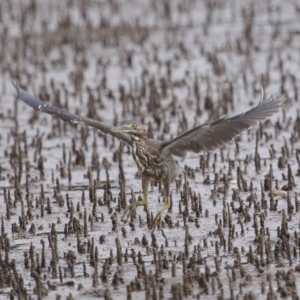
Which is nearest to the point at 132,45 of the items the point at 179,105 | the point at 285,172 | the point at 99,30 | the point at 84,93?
the point at 99,30

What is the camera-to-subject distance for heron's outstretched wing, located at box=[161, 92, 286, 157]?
24.3 feet

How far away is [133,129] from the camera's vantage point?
749 cm

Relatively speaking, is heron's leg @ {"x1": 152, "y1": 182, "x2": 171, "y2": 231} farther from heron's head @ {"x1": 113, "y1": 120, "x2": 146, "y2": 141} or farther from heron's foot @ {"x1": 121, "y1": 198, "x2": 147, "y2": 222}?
heron's head @ {"x1": 113, "y1": 120, "x2": 146, "y2": 141}

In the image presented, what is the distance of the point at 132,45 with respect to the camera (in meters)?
16.5

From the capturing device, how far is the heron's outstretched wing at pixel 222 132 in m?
7.42

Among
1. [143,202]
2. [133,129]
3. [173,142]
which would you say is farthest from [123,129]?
[143,202]

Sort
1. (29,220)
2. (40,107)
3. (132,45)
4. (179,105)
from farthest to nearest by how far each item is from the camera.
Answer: (132,45)
(179,105)
(40,107)
(29,220)

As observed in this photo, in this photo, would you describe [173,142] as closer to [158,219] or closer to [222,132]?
[222,132]

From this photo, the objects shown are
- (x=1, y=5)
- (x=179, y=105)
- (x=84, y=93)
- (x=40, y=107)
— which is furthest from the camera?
(x=1, y=5)

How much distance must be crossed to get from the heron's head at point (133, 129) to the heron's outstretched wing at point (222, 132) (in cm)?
22

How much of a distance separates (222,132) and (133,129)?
738 millimetres

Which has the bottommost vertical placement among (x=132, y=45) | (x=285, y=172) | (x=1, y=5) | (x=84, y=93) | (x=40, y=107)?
(x=285, y=172)

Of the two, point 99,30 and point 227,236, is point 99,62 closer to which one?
point 99,30

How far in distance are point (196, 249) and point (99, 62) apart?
890 cm
